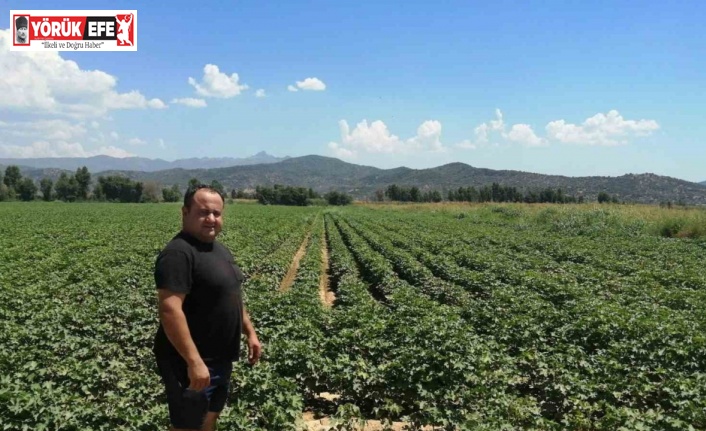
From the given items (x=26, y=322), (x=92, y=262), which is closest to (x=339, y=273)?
(x=92, y=262)

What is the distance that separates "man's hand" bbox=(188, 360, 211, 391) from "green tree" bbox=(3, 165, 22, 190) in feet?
427

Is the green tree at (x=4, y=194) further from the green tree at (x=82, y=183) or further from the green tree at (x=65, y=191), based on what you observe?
the green tree at (x=82, y=183)

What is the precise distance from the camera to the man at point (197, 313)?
3270 millimetres

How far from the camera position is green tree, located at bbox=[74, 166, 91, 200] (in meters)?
117

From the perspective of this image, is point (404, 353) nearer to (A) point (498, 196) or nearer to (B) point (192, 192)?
(B) point (192, 192)

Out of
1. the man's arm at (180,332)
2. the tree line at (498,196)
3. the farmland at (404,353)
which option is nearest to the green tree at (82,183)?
the tree line at (498,196)

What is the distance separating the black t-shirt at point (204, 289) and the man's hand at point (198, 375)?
10.7 inches

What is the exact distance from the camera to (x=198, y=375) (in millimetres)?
3328

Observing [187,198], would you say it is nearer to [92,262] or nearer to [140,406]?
[140,406]

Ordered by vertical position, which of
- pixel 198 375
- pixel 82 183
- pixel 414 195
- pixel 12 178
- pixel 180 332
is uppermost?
pixel 12 178

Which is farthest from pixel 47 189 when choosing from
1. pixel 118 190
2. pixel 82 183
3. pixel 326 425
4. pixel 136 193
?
pixel 326 425

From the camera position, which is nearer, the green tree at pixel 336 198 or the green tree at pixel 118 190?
the green tree at pixel 118 190

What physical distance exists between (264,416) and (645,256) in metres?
19.3

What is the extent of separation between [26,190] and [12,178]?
22.9ft
